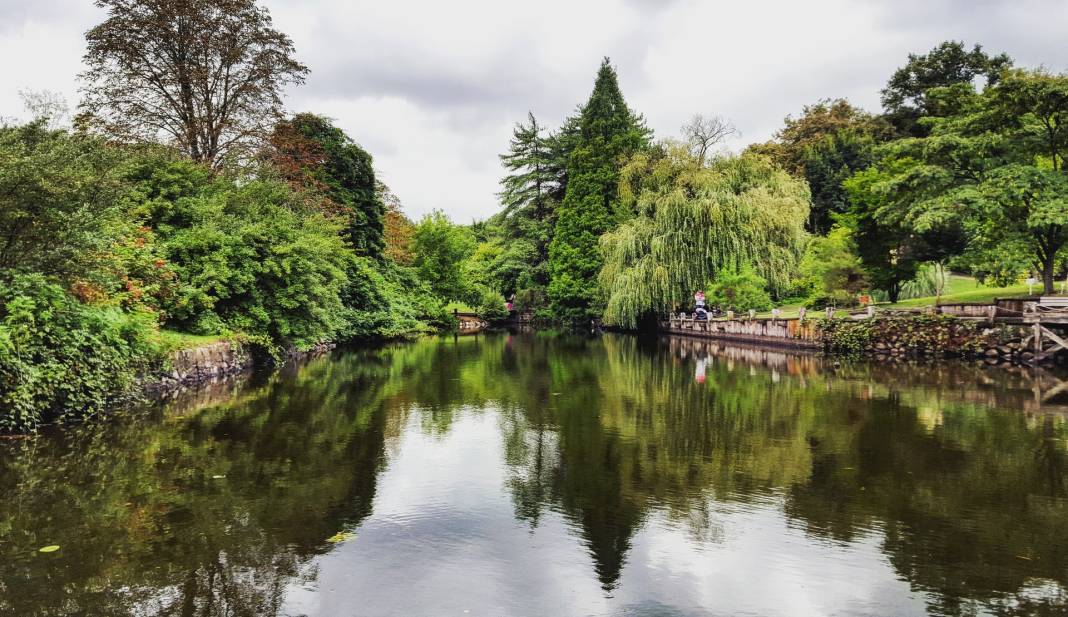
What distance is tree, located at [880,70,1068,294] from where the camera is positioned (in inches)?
805

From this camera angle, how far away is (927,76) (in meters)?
46.7

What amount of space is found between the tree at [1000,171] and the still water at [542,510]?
1122 cm

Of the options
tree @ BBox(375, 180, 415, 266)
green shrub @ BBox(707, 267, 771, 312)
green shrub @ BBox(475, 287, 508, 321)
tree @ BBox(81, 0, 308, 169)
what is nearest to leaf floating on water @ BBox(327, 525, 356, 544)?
tree @ BBox(81, 0, 308, 169)

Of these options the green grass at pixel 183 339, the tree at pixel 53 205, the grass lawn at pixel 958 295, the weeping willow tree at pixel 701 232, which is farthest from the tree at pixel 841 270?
the tree at pixel 53 205

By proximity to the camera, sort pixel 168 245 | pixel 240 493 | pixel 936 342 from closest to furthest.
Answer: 1. pixel 240 493
2. pixel 168 245
3. pixel 936 342

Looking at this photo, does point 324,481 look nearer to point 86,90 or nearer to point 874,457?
point 874,457

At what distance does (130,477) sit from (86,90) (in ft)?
67.5

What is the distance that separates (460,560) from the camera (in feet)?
17.3

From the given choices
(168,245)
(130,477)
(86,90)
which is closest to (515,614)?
(130,477)

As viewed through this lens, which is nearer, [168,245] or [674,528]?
[674,528]

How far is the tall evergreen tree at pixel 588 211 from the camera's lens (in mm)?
42281

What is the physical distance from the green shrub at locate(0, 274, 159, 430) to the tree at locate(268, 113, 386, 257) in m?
14.7

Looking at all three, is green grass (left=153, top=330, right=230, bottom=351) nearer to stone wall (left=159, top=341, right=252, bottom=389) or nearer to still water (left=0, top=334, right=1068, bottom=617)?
stone wall (left=159, top=341, right=252, bottom=389)

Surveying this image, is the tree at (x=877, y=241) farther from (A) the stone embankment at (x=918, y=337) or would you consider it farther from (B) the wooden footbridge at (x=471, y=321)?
(B) the wooden footbridge at (x=471, y=321)
